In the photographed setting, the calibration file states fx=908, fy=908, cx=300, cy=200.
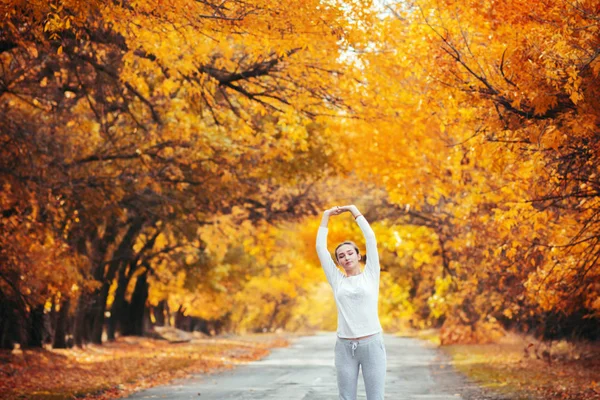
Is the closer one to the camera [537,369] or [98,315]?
[537,369]

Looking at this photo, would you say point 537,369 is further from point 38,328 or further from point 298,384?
point 38,328

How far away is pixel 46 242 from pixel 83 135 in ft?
9.15

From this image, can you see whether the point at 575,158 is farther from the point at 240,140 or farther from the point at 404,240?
the point at 404,240

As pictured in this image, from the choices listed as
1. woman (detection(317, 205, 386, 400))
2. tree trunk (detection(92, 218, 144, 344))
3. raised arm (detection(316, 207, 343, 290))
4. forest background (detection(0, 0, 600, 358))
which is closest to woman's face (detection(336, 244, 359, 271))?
woman (detection(317, 205, 386, 400))

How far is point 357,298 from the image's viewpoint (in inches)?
284

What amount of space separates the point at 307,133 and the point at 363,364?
559 inches

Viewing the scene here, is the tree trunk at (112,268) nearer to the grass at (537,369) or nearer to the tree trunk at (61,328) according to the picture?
the tree trunk at (61,328)

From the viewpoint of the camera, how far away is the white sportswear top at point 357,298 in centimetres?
715

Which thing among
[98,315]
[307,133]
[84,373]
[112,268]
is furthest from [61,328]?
[307,133]

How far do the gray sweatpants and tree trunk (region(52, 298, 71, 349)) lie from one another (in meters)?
25.6

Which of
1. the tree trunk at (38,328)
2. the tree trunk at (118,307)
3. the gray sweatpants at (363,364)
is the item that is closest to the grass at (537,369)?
the gray sweatpants at (363,364)

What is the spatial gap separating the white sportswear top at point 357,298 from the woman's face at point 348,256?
9 centimetres

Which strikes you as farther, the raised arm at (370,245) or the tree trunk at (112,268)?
the tree trunk at (112,268)

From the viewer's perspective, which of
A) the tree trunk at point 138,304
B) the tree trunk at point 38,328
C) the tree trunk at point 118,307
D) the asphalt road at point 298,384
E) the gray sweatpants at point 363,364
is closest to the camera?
the gray sweatpants at point 363,364
